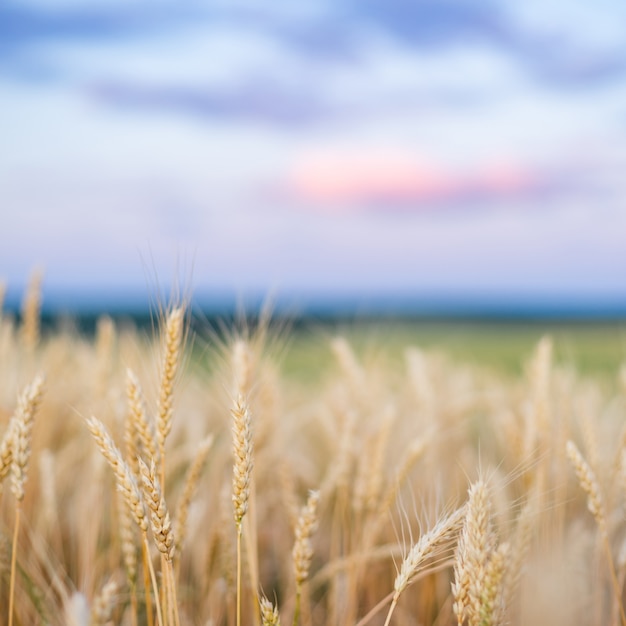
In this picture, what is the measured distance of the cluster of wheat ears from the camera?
121 centimetres

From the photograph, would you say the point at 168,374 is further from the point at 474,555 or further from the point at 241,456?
the point at 474,555

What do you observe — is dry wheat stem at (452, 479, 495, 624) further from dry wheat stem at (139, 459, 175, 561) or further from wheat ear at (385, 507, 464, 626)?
dry wheat stem at (139, 459, 175, 561)

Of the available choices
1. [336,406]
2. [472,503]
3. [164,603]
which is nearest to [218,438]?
[336,406]

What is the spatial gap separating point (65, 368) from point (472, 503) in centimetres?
302

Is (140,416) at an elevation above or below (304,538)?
above

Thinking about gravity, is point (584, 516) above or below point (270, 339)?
below

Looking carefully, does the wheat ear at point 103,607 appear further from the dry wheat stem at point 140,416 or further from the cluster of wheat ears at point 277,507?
the dry wheat stem at point 140,416

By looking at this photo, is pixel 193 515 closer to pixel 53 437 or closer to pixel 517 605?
pixel 517 605

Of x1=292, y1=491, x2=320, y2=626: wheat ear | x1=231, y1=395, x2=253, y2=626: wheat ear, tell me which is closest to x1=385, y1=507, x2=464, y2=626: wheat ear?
x1=292, y1=491, x2=320, y2=626: wheat ear

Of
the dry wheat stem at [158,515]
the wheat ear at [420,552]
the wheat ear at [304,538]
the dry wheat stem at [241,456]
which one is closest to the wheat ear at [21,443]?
the dry wheat stem at [158,515]

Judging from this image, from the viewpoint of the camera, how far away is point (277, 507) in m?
2.82

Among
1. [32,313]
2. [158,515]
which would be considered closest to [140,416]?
[158,515]

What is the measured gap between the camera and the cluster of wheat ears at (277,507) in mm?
1214

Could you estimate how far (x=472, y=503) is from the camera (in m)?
1.13
